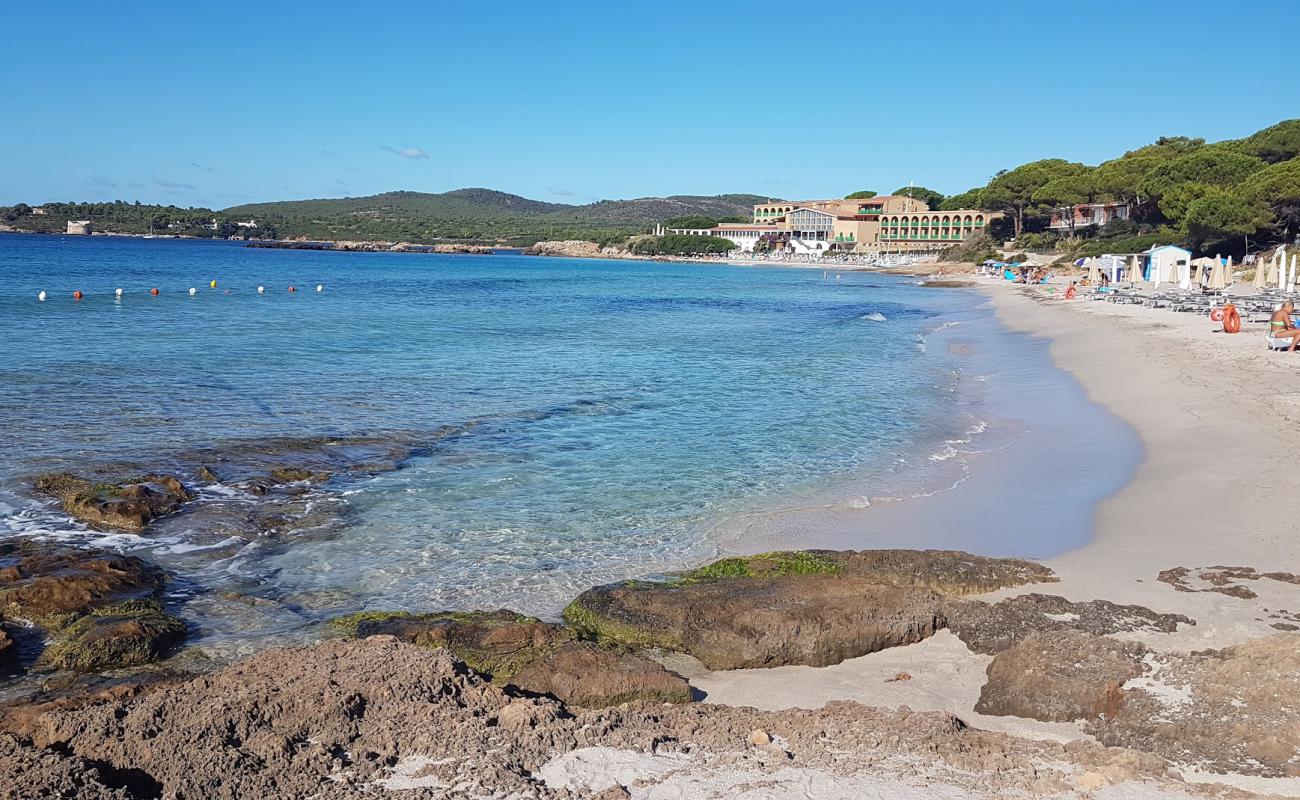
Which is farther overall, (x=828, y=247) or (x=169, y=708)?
(x=828, y=247)

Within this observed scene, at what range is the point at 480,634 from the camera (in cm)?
661

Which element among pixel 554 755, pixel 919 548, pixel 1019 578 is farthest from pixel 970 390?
pixel 554 755

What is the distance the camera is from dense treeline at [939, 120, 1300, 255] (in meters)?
49.6

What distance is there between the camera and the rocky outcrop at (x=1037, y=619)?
6.59 m

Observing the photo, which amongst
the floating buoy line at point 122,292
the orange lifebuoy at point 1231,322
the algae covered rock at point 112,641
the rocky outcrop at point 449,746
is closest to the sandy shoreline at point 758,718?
the rocky outcrop at point 449,746

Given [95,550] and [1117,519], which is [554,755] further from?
[1117,519]

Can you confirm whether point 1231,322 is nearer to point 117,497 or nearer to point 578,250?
point 117,497

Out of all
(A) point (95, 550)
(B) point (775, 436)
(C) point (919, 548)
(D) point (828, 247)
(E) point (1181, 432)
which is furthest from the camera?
(D) point (828, 247)

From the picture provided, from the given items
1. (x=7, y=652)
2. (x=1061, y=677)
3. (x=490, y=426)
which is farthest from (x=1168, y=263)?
(x=7, y=652)

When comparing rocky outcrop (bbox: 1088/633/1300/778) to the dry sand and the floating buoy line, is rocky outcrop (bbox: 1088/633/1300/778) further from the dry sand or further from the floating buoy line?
the floating buoy line

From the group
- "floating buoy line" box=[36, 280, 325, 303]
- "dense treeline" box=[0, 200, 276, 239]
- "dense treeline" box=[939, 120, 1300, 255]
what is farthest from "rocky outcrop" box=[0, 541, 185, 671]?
"dense treeline" box=[0, 200, 276, 239]

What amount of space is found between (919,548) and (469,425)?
28.1ft

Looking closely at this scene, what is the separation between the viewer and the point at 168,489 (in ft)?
34.9

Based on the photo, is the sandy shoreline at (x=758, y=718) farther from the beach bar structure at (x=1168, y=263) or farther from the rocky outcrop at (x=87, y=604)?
the beach bar structure at (x=1168, y=263)
